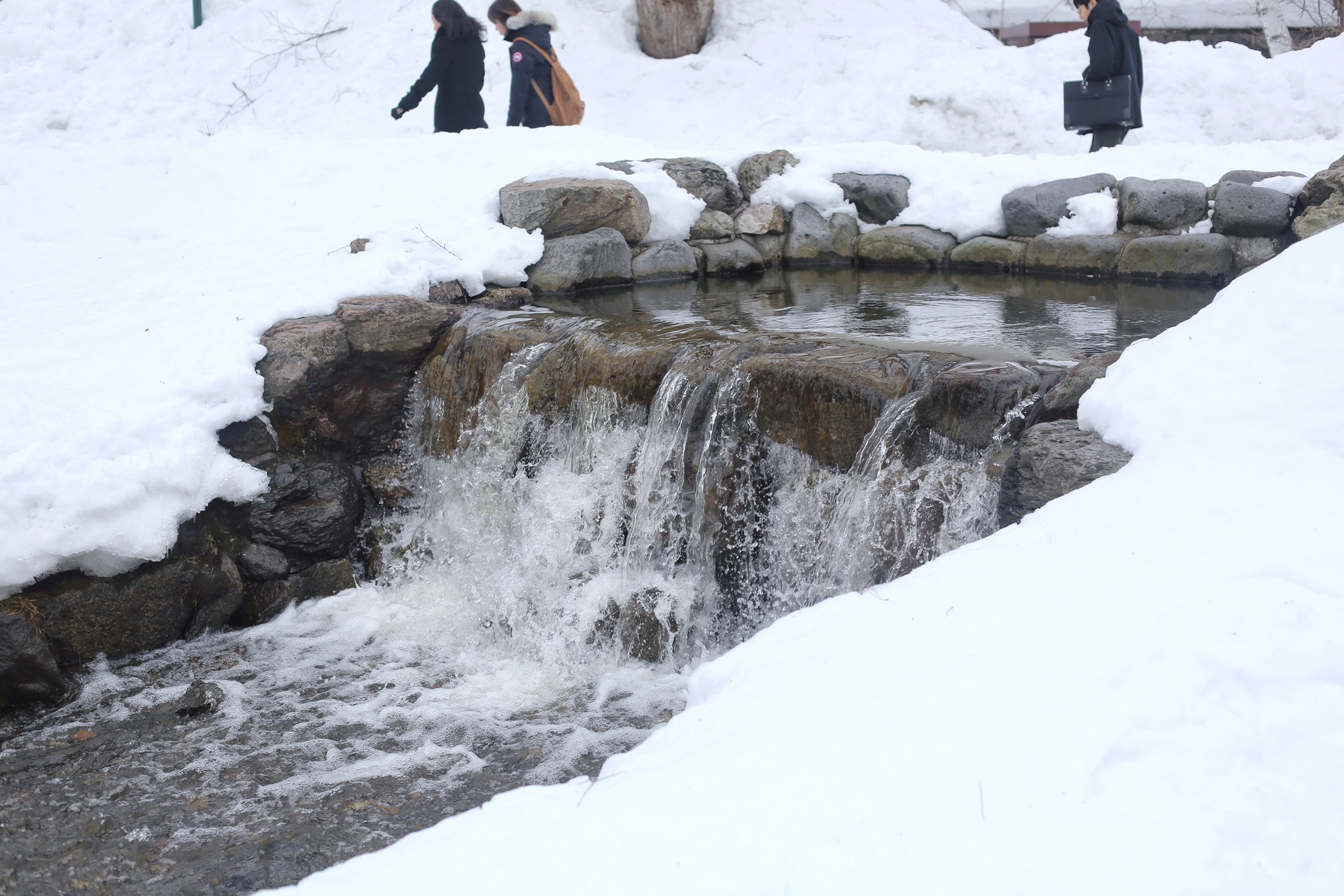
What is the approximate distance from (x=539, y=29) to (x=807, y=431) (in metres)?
6.48

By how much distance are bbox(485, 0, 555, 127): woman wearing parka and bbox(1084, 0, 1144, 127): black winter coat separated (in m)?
4.88

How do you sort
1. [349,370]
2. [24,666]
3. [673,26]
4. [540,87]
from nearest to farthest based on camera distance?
[24,666] → [349,370] → [540,87] → [673,26]

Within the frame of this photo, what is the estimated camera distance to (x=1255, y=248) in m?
6.61

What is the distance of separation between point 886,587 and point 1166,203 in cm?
536

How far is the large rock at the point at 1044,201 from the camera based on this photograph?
7.39 m

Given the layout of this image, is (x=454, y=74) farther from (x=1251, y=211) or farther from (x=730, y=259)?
(x=1251, y=211)

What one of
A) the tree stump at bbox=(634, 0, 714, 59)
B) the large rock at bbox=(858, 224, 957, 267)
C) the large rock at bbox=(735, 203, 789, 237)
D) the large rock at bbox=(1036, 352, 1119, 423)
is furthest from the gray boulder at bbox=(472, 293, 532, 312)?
the tree stump at bbox=(634, 0, 714, 59)

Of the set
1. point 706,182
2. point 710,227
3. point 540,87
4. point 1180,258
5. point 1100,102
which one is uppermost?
point 540,87

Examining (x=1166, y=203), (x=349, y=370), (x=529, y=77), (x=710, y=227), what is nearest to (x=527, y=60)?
(x=529, y=77)

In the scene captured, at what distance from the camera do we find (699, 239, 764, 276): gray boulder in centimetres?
809

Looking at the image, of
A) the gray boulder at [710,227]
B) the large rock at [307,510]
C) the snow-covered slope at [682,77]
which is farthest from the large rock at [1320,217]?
the large rock at [307,510]

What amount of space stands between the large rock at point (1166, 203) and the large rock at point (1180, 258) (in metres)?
0.14

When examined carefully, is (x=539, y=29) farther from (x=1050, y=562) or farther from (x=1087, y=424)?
(x=1050, y=562)

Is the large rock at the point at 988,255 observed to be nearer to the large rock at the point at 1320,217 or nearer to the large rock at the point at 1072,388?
the large rock at the point at 1320,217
